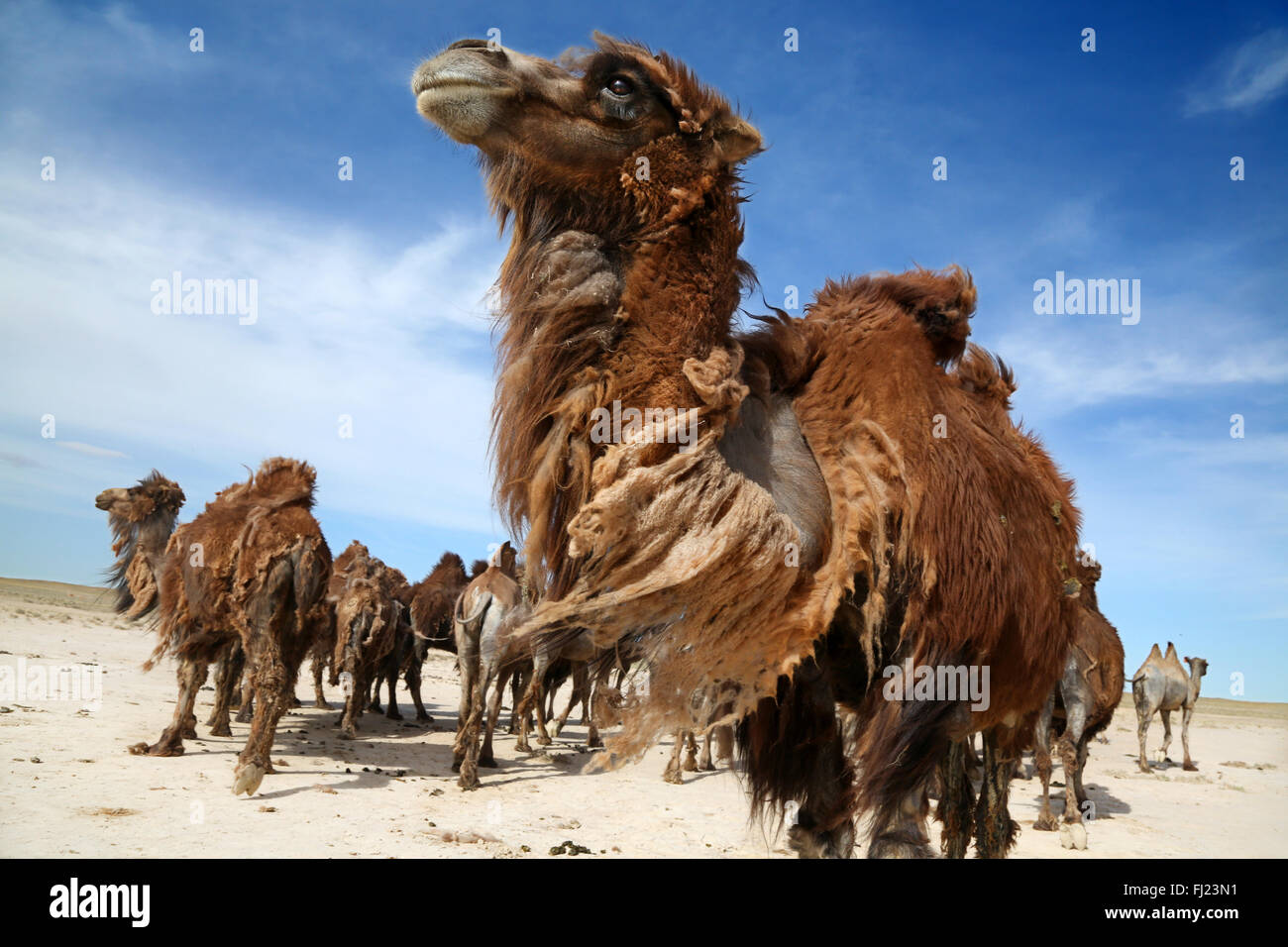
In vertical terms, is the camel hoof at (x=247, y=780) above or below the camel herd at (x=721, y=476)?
below

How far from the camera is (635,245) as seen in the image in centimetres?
251

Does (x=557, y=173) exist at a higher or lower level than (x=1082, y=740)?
higher

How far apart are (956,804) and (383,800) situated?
747cm

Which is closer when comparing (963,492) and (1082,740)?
(963,492)

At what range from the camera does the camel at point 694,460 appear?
226cm

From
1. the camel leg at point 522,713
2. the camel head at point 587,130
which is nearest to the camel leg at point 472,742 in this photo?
the camel leg at point 522,713

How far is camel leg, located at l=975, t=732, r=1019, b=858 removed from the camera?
366 centimetres

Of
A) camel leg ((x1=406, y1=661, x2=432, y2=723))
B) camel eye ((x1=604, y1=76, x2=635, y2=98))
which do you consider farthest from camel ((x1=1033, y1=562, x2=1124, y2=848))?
camel leg ((x1=406, y1=661, x2=432, y2=723))

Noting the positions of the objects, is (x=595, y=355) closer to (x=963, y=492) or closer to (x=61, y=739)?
(x=963, y=492)

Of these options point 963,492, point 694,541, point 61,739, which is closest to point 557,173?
point 694,541

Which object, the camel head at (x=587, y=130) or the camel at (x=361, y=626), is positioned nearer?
the camel head at (x=587, y=130)

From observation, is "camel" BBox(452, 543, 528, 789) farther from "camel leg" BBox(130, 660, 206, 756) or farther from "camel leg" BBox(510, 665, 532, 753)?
"camel leg" BBox(130, 660, 206, 756)

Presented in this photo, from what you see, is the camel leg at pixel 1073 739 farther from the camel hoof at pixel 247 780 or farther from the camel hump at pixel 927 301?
the camel hoof at pixel 247 780

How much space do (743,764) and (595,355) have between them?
1.94 meters
